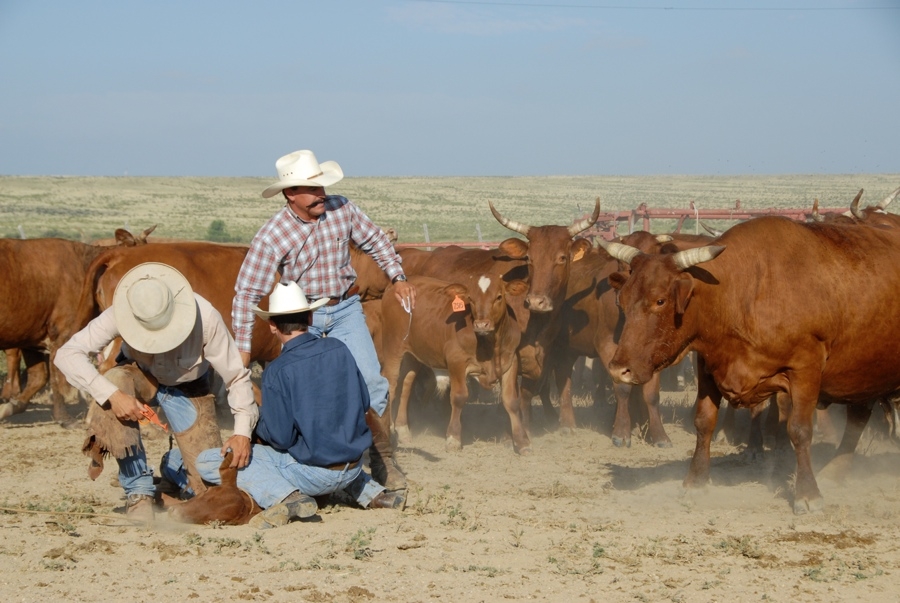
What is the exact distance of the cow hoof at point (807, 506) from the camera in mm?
6871

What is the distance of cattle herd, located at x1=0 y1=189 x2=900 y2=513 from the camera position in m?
7.07

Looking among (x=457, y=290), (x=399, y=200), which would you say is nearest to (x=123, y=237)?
(x=457, y=290)

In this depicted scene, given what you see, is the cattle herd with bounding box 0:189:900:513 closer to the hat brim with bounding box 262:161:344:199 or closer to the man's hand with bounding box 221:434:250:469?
the hat brim with bounding box 262:161:344:199

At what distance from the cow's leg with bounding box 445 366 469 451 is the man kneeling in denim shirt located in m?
3.53

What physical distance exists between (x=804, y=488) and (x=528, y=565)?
247cm

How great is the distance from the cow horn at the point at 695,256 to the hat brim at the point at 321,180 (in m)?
2.27

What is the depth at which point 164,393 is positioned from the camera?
20.4ft

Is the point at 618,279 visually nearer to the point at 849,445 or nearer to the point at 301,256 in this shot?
the point at 301,256

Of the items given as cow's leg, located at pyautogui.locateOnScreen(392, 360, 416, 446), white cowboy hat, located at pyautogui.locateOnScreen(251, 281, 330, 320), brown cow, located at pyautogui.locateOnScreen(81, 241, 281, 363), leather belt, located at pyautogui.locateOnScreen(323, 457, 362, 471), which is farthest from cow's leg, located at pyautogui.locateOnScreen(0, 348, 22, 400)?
white cowboy hat, located at pyautogui.locateOnScreen(251, 281, 330, 320)

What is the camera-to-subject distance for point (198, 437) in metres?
6.33

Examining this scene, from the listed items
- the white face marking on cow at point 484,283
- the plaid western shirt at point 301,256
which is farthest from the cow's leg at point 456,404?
the plaid western shirt at point 301,256

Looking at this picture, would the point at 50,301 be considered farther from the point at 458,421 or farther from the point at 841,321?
the point at 841,321

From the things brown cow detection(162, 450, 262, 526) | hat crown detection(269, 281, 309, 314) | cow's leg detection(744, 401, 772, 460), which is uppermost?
hat crown detection(269, 281, 309, 314)

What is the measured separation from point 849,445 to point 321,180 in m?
4.55
